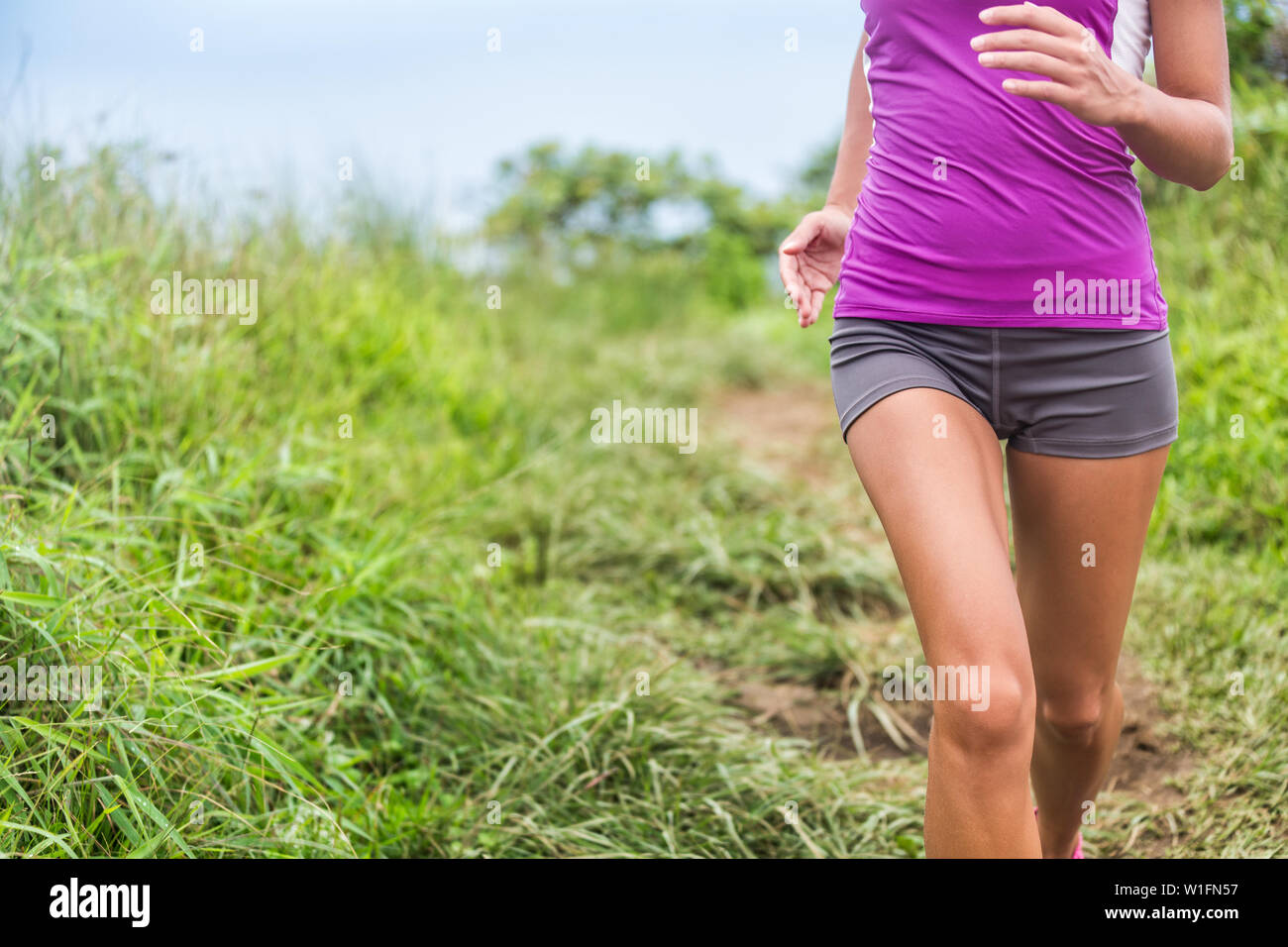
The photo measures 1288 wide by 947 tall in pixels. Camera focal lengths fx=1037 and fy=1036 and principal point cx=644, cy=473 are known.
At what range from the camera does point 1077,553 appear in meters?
1.84

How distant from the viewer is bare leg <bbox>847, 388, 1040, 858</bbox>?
1484mm

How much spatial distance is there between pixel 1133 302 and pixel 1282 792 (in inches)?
54.6

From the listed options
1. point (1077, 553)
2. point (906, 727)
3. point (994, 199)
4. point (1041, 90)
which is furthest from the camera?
point (906, 727)

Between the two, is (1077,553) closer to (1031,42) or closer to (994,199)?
(994,199)

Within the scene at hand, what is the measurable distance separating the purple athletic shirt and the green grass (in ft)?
4.21

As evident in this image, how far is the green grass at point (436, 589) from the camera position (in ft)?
7.01

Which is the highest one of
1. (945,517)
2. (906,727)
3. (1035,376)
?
(1035,376)

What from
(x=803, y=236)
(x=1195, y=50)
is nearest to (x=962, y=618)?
(x=803, y=236)

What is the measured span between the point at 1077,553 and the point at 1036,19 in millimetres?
904

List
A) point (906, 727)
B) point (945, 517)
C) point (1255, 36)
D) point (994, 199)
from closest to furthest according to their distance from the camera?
point (945, 517) < point (994, 199) < point (906, 727) < point (1255, 36)

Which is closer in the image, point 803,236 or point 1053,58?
point 1053,58

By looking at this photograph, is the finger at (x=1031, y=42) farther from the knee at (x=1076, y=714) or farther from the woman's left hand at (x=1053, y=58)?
the knee at (x=1076, y=714)

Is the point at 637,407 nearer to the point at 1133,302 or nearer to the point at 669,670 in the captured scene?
the point at 669,670

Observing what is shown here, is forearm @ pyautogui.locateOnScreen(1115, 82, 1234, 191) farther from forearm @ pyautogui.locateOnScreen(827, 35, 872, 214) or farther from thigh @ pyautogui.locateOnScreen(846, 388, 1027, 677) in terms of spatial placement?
forearm @ pyautogui.locateOnScreen(827, 35, 872, 214)
